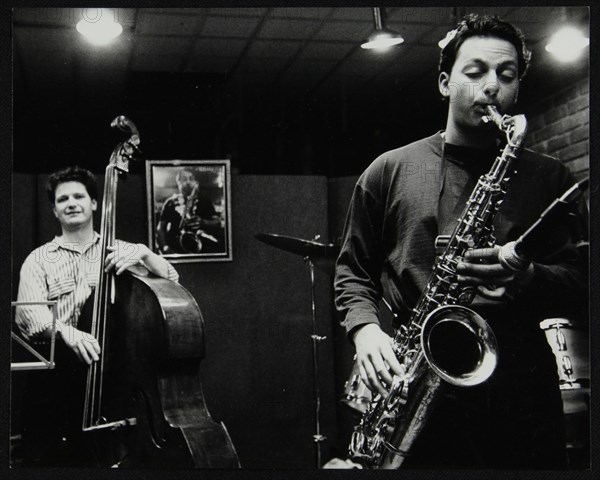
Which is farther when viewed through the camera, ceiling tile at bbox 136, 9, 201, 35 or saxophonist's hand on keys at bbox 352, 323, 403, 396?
ceiling tile at bbox 136, 9, 201, 35

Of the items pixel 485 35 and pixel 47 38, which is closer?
pixel 485 35

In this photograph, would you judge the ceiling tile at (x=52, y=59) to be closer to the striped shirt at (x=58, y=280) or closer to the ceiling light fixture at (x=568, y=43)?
the striped shirt at (x=58, y=280)

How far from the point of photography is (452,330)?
241cm

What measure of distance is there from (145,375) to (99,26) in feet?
4.22

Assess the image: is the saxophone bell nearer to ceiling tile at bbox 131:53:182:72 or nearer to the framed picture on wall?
the framed picture on wall

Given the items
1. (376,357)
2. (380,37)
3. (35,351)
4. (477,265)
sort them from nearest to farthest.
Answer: (376,357), (477,265), (35,351), (380,37)

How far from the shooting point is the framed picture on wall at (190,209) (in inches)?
105

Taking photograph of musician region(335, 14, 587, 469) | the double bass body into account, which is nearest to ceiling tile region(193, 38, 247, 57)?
photograph of musician region(335, 14, 587, 469)

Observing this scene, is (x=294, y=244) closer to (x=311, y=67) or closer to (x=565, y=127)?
(x=311, y=67)

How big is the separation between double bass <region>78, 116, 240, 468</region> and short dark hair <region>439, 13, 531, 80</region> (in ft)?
3.89

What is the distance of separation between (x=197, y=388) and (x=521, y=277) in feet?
3.71

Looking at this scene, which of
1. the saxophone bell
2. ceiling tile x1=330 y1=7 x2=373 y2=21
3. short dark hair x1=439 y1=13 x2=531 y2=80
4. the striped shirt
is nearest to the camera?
the saxophone bell

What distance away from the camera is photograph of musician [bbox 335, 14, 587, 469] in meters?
2.41

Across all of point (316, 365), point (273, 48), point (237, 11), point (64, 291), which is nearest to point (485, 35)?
point (273, 48)
